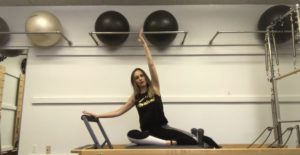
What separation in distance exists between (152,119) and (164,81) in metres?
0.91

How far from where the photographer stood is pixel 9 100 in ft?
11.8

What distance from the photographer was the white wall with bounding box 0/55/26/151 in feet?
11.5

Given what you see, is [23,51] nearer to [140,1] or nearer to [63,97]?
[63,97]

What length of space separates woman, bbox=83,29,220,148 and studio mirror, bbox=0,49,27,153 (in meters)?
1.79

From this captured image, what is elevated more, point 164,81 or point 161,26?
point 161,26

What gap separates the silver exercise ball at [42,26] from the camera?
118 inches

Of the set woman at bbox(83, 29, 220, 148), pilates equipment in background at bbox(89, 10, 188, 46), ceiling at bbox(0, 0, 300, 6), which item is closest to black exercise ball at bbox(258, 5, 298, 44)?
ceiling at bbox(0, 0, 300, 6)

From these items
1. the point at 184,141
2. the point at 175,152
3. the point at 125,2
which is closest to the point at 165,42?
the point at 125,2

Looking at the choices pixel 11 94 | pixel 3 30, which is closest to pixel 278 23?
pixel 3 30

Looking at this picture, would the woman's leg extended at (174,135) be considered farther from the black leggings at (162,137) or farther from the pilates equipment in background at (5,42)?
the pilates equipment in background at (5,42)

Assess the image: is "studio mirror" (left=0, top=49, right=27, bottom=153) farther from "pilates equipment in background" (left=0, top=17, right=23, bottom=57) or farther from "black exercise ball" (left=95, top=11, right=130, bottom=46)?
"black exercise ball" (left=95, top=11, right=130, bottom=46)

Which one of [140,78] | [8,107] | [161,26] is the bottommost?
[8,107]

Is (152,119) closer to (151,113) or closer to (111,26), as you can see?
(151,113)

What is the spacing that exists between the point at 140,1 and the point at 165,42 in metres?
0.77
